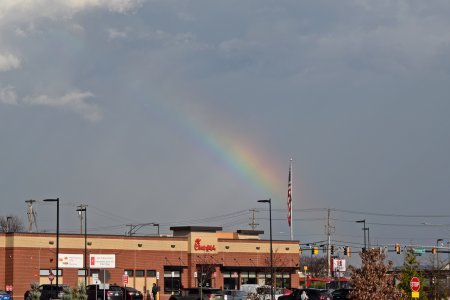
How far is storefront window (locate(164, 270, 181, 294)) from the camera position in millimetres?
94500

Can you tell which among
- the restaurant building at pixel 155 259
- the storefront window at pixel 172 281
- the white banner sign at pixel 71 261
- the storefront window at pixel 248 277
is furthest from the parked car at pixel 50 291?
the storefront window at pixel 248 277

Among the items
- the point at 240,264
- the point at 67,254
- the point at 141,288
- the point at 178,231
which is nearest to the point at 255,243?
the point at 240,264

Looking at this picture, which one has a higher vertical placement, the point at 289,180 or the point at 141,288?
the point at 289,180

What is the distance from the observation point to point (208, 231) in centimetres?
9794

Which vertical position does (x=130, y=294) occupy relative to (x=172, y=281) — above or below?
above

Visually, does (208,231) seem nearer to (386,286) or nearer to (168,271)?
(168,271)

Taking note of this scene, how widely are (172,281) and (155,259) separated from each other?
3.42m

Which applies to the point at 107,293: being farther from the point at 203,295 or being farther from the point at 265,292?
the point at 265,292

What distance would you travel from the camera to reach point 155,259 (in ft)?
308

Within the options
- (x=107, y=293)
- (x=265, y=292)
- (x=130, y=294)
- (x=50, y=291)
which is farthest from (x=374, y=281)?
(x=50, y=291)

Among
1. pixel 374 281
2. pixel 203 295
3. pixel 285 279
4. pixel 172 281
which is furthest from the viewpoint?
pixel 285 279

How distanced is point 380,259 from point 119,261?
193 feet

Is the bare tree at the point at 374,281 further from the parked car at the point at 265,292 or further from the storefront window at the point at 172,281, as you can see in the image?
the storefront window at the point at 172,281

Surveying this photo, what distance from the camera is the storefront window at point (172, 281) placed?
94500 mm
